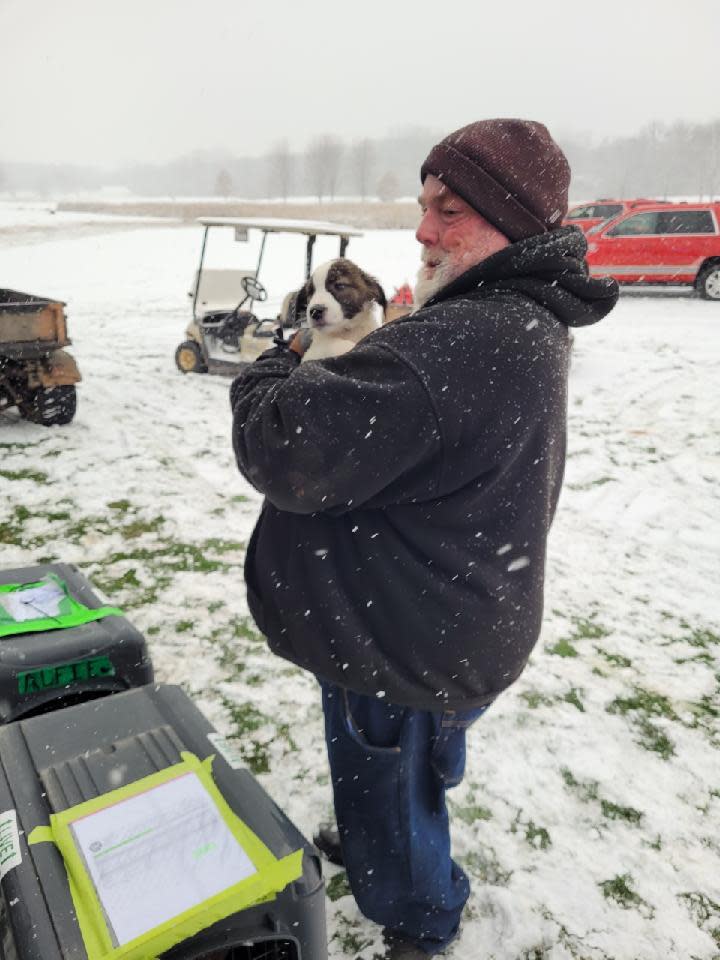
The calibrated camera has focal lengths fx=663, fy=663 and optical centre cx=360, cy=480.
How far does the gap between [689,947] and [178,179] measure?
198m

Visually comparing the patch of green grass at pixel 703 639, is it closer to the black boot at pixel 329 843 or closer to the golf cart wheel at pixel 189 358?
the black boot at pixel 329 843

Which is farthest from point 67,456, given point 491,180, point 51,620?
point 491,180

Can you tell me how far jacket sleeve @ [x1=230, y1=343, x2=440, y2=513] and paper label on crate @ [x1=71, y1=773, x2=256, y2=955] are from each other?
28.3 inches

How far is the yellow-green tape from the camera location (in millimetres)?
1190

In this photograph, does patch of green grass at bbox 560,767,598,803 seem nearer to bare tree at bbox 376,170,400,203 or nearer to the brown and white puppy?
the brown and white puppy

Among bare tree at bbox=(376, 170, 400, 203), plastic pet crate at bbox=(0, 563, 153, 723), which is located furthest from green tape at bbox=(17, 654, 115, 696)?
bare tree at bbox=(376, 170, 400, 203)

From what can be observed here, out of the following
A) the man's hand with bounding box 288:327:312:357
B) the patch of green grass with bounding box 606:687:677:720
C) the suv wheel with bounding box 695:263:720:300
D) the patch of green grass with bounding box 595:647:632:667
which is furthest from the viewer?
the suv wheel with bounding box 695:263:720:300

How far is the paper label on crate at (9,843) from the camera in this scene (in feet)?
4.30

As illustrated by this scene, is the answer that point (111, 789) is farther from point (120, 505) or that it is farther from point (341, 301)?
point (120, 505)

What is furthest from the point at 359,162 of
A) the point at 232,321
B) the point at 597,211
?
the point at 232,321

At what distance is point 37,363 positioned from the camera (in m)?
6.03

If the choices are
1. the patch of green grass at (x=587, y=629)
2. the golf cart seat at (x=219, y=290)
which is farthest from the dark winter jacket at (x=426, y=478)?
the golf cart seat at (x=219, y=290)

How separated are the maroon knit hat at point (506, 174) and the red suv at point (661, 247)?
1214 centimetres

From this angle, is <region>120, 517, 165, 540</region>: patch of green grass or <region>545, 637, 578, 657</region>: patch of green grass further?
<region>120, 517, 165, 540</region>: patch of green grass
